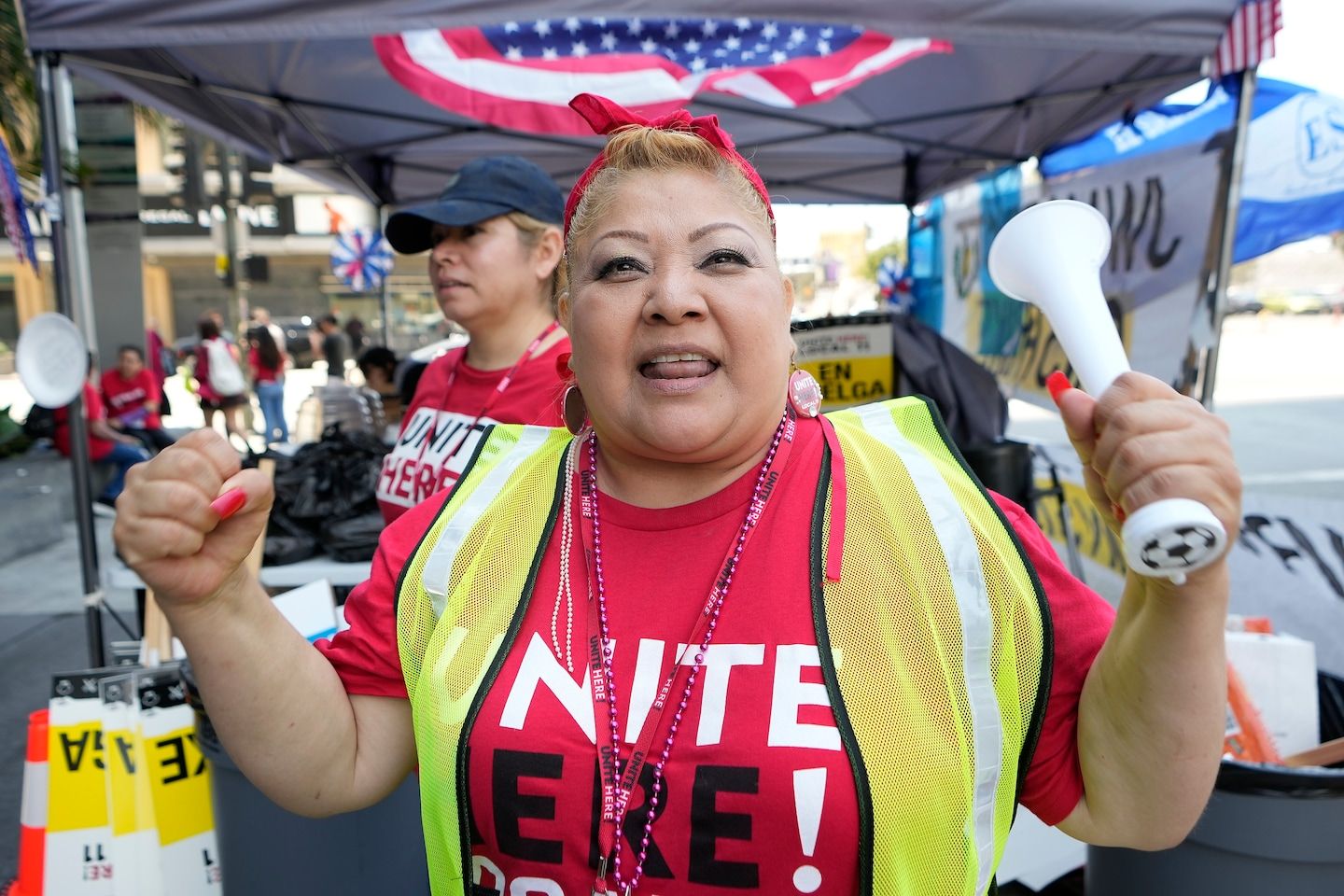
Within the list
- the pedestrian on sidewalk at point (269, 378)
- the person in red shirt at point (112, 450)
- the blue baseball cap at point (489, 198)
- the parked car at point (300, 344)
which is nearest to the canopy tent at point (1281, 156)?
the blue baseball cap at point (489, 198)

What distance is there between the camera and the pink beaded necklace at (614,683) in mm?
1104

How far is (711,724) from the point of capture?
111 cm

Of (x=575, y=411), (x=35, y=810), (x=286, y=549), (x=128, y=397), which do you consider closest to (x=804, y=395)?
(x=575, y=411)

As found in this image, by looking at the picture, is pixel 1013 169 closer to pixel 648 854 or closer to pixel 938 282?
pixel 938 282

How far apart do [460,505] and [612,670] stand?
37 cm

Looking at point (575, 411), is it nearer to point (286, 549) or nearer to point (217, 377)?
point (286, 549)

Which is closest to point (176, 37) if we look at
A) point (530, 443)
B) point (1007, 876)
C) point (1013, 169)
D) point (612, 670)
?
point (530, 443)

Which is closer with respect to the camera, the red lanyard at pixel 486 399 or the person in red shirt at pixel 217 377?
the red lanyard at pixel 486 399

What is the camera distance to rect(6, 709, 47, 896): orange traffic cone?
2400 mm

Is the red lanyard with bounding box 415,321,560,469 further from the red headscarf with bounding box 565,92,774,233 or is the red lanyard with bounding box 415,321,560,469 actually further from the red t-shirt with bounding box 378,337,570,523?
the red headscarf with bounding box 565,92,774,233

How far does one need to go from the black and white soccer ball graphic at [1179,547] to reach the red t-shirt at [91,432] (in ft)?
11.7

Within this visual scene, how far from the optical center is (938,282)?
7812 mm

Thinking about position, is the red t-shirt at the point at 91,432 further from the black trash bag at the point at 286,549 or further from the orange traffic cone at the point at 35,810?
the orange traffic cone at the point at 35,810

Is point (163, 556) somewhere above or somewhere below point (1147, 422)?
below
